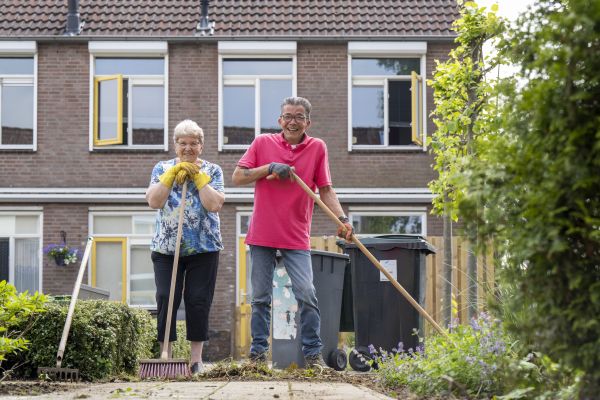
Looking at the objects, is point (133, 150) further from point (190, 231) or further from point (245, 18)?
point (190, 231)

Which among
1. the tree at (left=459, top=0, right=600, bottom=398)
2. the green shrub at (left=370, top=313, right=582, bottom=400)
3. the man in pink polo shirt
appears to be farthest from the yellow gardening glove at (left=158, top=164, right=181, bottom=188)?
Answer: the tree at (left=459, top=0, right=600, bottom=398)

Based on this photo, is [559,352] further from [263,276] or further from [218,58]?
[218,58]

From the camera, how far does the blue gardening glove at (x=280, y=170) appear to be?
25.4 feet

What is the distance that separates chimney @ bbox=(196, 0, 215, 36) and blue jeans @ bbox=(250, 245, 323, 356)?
13.5 m

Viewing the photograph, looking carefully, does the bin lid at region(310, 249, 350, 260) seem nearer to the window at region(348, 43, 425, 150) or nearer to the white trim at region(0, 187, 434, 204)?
the white trim at region(0, 187, 434, 204)

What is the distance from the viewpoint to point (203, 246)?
26.5ft

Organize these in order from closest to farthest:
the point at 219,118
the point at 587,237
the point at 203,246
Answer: the point at 587,237
the point at 203,246
the point at 219,118

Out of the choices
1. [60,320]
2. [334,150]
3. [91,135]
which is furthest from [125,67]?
[60,320]

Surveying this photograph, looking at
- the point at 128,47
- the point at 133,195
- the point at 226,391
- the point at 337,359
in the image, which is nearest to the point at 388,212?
the point at 133,195

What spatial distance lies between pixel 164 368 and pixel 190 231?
3.46 ft

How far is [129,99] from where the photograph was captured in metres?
21.2

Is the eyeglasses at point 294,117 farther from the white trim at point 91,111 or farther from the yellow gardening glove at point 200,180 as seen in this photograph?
the white trim at point 91,111

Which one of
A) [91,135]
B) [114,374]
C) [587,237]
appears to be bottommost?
[114,374]

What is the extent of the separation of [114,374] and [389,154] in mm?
13167
